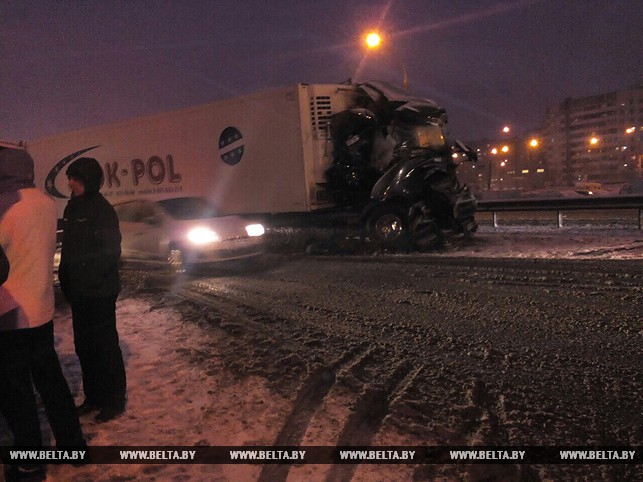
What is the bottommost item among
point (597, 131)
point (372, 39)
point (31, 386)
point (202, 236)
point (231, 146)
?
point (31, 386)

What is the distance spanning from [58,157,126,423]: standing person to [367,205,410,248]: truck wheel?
835 centimetres

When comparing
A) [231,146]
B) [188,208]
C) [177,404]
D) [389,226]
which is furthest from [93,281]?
[231,146]

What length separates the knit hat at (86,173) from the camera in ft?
11.4

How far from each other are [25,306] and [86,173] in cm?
106

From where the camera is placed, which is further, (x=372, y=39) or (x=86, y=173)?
(x=372, y=39)

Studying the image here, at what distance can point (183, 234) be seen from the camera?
980 cm

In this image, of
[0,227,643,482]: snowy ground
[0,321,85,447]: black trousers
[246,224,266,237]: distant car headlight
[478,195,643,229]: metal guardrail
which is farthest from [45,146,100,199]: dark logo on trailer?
[0,321,85,447]: black trousers

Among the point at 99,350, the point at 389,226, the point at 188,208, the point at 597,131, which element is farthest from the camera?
the point at 597,131

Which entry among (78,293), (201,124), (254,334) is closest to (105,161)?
(201,124)

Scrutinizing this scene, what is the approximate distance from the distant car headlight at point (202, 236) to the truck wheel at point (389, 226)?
3.66 metres

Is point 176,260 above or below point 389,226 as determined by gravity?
below

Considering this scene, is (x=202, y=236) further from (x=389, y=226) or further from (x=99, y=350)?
(x=99, y=350)

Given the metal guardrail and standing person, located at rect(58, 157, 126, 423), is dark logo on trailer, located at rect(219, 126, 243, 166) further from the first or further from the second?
standing person, located at rect(58, 157, 126, 423)

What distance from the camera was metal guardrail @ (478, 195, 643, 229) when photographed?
508 inches
